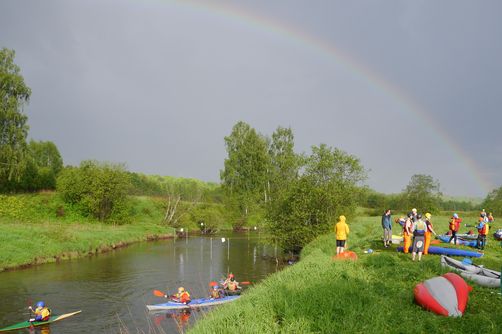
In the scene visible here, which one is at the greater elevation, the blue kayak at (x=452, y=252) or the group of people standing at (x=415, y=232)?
the group of people standing at (x=415, y=232)

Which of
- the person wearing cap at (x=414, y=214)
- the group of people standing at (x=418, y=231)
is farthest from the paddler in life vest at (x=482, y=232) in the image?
the person wearing cap at (x=414, y=214)

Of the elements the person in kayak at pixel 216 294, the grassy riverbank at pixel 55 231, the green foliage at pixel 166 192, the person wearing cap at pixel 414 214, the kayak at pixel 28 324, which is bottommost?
the kayak at pixel 28 324

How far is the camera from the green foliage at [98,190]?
166ft

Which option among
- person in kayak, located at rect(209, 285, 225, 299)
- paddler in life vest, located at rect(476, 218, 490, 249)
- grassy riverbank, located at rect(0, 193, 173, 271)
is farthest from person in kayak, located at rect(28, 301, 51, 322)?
paddler in life vest, located at rect(476, 218, 490, 249)

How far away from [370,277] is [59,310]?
15.2 m

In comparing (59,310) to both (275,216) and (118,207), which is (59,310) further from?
(118,207)

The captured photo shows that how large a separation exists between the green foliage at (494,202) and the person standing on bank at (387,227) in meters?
49.3

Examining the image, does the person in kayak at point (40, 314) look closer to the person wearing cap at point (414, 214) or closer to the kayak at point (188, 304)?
the kayak at point (188, 304)

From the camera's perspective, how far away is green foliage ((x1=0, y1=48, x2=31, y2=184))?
1547 inches

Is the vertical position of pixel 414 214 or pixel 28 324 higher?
pixel 414 214

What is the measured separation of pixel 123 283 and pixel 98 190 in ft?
96.9

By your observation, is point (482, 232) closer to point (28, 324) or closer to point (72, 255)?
point (28, 324)

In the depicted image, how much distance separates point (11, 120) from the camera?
39.9m

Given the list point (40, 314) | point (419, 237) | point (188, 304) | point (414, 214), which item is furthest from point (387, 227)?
point (40, 314)
